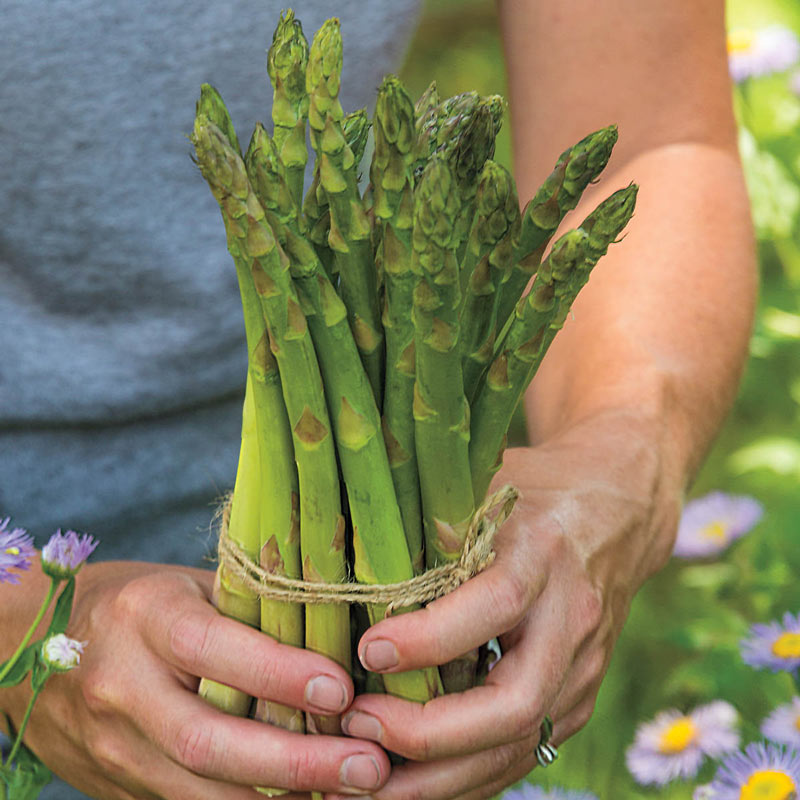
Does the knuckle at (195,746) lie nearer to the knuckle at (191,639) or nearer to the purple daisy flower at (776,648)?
the knuckle at (191,639)

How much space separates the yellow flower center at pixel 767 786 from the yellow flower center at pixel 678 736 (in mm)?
162

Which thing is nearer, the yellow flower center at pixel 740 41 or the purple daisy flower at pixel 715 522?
the purple daisy flower at pixel 715 522

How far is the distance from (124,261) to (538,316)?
0.51 meters

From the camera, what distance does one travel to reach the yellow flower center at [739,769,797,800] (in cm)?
71

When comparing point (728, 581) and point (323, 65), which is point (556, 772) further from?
point (323, 65)

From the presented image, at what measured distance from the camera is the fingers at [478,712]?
1.88 feet

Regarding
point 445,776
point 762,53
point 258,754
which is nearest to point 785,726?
point 445,776

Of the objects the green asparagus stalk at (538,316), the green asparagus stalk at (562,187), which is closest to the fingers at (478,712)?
the green asparagus stalk at (538,316)

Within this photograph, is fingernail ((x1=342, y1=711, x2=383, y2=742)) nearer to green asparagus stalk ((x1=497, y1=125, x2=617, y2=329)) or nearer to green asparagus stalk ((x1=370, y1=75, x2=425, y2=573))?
green asparagus stalk ((x1=370, y1=75, x2=425, y2=573))

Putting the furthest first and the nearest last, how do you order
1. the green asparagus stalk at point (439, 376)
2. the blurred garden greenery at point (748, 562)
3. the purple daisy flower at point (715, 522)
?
1. the purple daisy flower at point (715, 522)
2. the blurred garden greenery at point (748, 562)
3. the green asparagus stalk at point (439, 376)

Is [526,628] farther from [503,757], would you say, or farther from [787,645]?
[787,645]

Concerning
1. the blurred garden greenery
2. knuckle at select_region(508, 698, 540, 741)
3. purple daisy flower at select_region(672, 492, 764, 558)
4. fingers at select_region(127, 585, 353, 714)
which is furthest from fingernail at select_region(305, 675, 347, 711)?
purple daisy flower at select_region(672, 492, 764, 558)

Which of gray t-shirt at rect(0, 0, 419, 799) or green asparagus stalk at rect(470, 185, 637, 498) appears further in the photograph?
gray t-shirt at rect(0, 0, 419, 799)

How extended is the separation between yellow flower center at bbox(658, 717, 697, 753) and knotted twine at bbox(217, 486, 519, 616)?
15.8 inches
